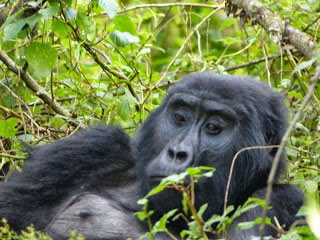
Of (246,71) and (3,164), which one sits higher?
(246,71)

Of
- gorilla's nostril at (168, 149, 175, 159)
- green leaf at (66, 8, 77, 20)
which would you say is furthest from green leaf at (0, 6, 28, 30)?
gorilla's nostril at (168, 149, 175, 159)

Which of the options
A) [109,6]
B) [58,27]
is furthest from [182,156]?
[58,27]

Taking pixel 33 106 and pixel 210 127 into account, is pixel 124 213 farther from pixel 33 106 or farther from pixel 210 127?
pixel 33 106

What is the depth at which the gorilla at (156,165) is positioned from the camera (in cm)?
344

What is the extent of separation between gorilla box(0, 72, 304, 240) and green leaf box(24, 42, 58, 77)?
1.72ft

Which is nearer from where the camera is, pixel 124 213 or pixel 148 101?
pixel 124 213

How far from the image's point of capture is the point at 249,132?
3.55m

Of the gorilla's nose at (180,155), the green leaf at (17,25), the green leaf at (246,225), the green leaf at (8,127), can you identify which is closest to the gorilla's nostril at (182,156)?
the gorilla's nose at (180,155)

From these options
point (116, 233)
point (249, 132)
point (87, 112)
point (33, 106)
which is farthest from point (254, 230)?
point (33, 106)

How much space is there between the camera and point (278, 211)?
3.49 metres

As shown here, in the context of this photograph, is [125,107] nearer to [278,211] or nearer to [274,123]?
[274,123]

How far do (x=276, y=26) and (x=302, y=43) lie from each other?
26 cm

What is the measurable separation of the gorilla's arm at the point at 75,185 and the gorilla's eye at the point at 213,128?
0.62m

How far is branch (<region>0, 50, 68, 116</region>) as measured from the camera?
4.51 meters
